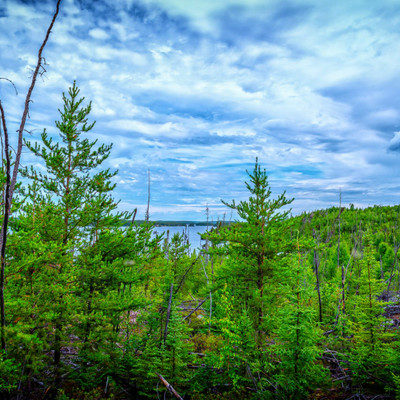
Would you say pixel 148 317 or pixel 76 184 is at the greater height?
pixel 76 184

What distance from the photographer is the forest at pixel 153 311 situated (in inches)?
244

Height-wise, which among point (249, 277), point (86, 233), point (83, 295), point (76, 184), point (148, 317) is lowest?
point (148, 317)

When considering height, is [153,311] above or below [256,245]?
below

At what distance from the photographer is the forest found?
619 cm

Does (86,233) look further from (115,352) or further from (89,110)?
(89,110)

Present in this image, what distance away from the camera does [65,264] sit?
7.77 meters

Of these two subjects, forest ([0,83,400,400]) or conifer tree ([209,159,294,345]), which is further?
conifer tree ([209,159,294,345])

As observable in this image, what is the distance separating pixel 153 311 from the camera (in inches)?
384

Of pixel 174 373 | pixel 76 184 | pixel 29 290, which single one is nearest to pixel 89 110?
pixel 76 184

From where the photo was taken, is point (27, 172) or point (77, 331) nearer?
point (77, 331)

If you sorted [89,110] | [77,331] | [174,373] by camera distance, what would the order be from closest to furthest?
[174,373]
[77,331]
[89,110]

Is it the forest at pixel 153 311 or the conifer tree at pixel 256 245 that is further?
the conifer tree at pixel 256 245

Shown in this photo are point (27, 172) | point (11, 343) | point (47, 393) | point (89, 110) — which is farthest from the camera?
point (89, 110)

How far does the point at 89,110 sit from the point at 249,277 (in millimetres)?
8095
